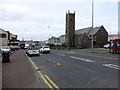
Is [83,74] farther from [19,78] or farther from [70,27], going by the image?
[70,27]

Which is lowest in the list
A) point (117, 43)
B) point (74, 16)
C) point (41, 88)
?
point (41, 88)

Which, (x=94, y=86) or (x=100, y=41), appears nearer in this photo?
(x=94, y=86)

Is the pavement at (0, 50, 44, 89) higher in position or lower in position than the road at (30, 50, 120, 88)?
lower

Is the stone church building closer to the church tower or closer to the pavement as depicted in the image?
the church tower

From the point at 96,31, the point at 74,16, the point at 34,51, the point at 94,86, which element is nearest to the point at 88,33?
the point at 96,31

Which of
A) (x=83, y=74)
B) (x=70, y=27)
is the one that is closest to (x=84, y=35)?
(x=70, y=27)

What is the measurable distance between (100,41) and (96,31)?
18.9ft

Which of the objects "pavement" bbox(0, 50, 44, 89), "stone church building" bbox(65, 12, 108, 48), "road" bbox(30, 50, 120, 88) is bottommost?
"pavement" bbox(0, 50, 44, 89)

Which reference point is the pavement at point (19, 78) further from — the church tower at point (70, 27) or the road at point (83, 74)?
the church tower at point (70, 27)

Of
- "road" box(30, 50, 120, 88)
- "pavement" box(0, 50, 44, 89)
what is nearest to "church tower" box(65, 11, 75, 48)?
"road" box(30, 50, 120, 88)

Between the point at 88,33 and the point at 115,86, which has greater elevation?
the point at 88,33

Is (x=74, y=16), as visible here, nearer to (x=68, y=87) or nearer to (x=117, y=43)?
(x=117, y=43)

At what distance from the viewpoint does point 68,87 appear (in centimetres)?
703

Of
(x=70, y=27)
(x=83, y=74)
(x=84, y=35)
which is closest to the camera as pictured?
(x=83, y=74)
